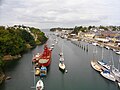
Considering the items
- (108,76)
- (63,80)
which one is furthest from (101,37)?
(63,80)

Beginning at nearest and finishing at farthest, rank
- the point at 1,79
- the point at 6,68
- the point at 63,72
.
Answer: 1. the point at 1,79
2. the point at 63,72
3. the point at 6,68

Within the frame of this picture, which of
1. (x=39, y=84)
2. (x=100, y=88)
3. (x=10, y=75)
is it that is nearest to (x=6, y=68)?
(x=10, y=75)

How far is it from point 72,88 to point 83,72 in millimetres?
5147

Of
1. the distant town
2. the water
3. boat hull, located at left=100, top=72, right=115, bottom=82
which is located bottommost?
the distant town

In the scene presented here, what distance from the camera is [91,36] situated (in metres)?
67.0

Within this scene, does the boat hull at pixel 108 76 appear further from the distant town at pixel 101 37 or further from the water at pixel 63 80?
the distant town at pixel 101 37

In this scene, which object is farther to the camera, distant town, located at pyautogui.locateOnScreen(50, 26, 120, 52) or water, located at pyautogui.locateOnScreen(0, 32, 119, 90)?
distant town, located at pyautogui.locateOnScreen(50, 26, 120, 52)

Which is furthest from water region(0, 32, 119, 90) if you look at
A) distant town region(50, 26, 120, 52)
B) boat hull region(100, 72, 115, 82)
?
distant town region(50, 26, 120, 52)

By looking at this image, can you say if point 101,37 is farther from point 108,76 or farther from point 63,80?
point 63,80

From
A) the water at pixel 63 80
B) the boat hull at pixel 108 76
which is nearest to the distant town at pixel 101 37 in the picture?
the water at pixel 63 80

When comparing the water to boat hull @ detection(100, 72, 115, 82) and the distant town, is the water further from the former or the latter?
the distant town

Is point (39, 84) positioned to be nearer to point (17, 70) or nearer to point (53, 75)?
point (53, 75)

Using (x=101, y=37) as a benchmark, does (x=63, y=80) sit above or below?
above

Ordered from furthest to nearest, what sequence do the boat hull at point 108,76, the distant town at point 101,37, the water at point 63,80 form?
the distant town at point 101,37 → the boat hull at point 108,76 → the water at point 63,80
